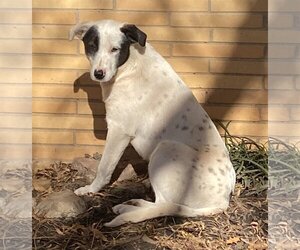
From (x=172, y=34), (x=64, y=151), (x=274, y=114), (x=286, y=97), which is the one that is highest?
(x=172, y=34)

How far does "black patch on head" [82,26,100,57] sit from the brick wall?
1.84 ft

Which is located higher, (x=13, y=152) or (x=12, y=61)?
(x=12, y=61)

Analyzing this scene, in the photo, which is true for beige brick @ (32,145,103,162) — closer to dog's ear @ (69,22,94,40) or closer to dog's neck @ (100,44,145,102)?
dog's neck @ (100,44,145,102)

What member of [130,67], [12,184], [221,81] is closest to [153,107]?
[130,67]

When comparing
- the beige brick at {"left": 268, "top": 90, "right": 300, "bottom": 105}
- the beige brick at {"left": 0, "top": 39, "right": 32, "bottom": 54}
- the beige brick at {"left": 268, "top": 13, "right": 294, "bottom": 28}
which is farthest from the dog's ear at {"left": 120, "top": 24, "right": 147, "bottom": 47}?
the beige brick at {"left": 268, "top": 90, "right": 300, "bottom": 105}

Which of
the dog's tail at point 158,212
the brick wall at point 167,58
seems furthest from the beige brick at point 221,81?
the dog's tail at point 158,212

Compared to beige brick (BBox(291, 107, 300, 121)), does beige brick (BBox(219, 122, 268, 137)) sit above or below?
below

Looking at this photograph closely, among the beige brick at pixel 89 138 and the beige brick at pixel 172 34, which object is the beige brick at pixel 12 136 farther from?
the beige brick at pixel 172 34

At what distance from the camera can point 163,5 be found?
5180mm

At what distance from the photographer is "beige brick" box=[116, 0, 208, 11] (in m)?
5.16

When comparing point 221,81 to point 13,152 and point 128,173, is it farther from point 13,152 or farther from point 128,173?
point 13,152

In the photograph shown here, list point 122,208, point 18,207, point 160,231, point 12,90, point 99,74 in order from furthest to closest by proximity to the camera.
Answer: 1. point 12,90
2. point 99,74
3. point 122,208
4. point 18,207
5. point 160,231

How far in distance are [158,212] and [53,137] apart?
4.42 feet

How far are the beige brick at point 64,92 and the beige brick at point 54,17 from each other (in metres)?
0.43
